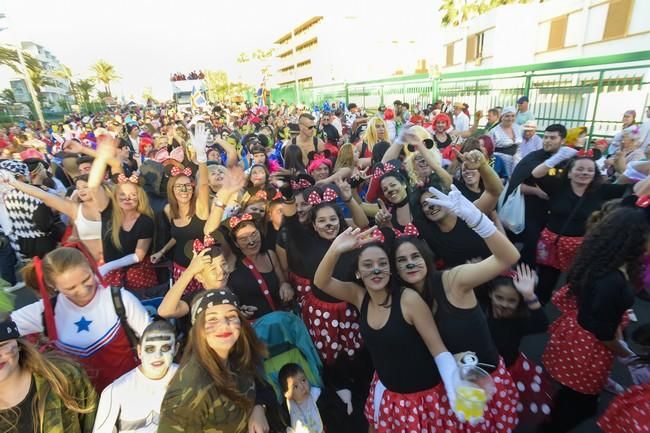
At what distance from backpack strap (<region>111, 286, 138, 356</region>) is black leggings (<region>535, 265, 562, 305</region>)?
383cm

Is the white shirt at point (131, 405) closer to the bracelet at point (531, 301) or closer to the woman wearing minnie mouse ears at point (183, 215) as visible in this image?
the woman wearing minnie mouse ears at point (183, 215)

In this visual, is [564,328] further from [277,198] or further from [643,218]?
[277,198]

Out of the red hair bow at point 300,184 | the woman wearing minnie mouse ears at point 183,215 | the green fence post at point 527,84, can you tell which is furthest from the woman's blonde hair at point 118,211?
the green fence post at point 527,84

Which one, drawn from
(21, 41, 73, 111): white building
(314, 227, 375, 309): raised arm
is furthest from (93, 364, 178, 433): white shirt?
(21, 41, 73, 111): white building

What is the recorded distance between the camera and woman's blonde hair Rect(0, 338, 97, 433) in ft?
5.37

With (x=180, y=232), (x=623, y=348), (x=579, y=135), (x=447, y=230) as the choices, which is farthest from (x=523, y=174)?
(x=180, y=232)

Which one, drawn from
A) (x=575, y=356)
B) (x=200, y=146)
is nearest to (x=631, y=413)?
(x=575, y=356)

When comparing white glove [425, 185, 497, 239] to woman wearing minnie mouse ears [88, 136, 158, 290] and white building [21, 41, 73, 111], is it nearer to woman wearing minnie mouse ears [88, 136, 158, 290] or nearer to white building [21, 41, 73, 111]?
woman wearing minnie mouse ears [88, 136, 158, 290]

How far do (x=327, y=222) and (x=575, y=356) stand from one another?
195 cm

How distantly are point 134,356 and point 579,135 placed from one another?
5.71 meters

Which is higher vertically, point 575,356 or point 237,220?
point 237,220

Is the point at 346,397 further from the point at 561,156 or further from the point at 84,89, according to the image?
the point at 84,89

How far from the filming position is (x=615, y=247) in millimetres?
2033

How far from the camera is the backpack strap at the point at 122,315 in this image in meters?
2.21
